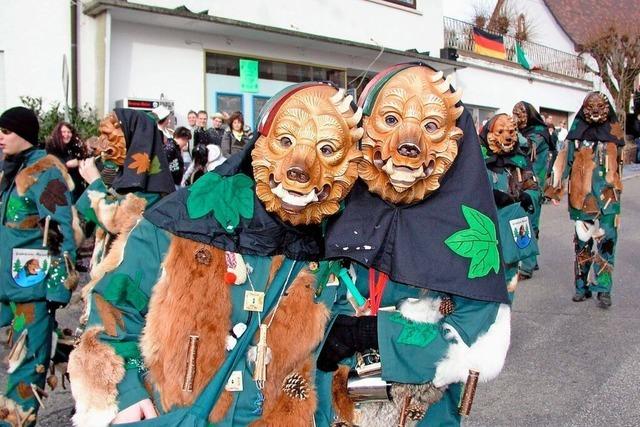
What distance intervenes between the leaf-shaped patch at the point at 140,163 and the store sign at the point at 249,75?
835cm

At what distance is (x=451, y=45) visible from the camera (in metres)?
19.0

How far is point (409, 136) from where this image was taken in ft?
7.34

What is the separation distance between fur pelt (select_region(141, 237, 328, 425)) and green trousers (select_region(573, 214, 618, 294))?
213 inches

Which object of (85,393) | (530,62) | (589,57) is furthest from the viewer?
(589,57)

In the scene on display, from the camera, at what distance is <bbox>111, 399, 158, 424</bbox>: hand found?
2023 mm

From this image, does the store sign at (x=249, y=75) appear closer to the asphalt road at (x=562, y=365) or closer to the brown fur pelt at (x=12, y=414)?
the asphalt road at (x=562, y=365)

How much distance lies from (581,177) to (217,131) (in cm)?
560

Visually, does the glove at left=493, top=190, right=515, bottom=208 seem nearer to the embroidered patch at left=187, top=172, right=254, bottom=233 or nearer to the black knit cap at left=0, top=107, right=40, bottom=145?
the embroidered patch at left=187, top=172, right=254, bottom=233

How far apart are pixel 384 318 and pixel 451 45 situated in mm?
18069

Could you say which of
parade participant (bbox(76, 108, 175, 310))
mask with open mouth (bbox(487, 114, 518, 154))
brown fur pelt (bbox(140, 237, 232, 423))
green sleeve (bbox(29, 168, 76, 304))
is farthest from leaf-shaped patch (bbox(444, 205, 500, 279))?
mask with open mouth (bbox(487, 114, 518, 154))

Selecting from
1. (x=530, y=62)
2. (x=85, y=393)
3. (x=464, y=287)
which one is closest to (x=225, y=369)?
(x=85, y=393)

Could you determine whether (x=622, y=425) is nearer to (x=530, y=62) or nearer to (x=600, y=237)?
(x=600, y=237)

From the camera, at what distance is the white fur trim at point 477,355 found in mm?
2170

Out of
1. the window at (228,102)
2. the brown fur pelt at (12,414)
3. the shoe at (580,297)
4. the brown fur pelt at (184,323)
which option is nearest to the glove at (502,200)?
the brown fur pelt at (184,323)
